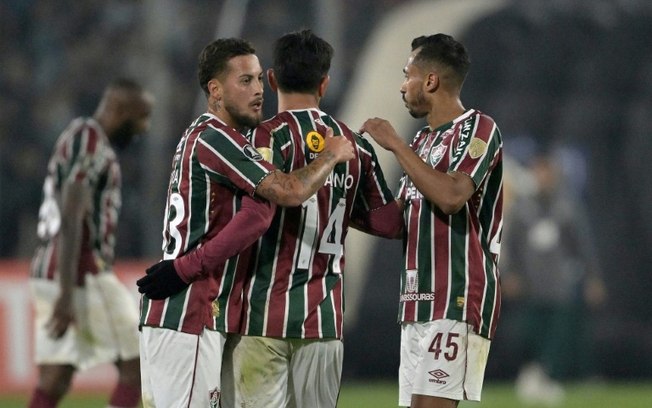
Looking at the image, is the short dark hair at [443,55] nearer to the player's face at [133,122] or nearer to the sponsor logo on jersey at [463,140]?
the sponsor logo on jersey at [463,140]

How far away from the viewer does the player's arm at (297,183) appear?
15.2 feet

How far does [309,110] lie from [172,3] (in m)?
7.74

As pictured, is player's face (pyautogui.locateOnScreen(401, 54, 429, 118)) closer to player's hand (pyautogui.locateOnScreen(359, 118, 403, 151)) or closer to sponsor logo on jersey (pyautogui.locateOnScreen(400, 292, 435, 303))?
player's hand (pyautogui.locateOnScreen(359, 118, 403, 151))

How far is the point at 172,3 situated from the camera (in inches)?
486

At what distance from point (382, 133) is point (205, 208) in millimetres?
764

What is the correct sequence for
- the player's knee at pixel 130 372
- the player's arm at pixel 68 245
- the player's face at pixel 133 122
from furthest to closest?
the player's face at pixel 133 122 < the player's knee at pixel 130 372 < the player's arm at pixel 68 245

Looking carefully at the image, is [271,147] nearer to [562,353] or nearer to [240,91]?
[240,91]

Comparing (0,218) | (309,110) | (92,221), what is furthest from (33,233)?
(309,110)

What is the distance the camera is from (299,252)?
4848mm

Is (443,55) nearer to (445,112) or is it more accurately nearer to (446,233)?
(445,112)

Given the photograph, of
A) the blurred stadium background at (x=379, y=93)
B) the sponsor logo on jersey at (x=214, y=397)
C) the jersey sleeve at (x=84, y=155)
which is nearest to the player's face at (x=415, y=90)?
the sponsor logo on jersey at (x=214, y=397)

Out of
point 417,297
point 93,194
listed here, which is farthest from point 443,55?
point 93,194

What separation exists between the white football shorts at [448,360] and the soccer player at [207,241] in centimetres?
74

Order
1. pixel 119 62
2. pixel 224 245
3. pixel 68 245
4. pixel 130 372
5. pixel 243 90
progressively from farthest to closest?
1. pixel 119 62
2. pixel 130 372
3. pixel 68 245
4. pixel 243 90
5. pixel 224 245
